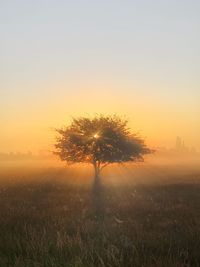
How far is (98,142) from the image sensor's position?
4888 centimetres

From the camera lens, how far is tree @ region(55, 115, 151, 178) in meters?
49.5

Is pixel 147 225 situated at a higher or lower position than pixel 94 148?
lower

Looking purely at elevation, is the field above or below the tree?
below

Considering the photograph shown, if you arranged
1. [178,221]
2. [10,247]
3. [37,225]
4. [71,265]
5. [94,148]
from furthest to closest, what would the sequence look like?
1. [94,148]
2. [178,221]
3. [37,225]
4. [10,247]
5. [71,265]

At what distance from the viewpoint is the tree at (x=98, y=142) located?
49.5m

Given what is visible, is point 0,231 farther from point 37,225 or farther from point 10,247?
point 10,247

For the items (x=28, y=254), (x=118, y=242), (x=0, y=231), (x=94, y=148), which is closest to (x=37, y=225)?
(x=0, y=231)

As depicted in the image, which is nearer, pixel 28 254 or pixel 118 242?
pixel 28 254

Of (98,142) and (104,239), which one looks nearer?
(104,239)

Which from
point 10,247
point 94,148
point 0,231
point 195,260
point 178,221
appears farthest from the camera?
point 94,148

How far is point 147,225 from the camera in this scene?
46.3 feet

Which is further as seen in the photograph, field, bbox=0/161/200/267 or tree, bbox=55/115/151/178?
tree, bbox=55/115/151/178

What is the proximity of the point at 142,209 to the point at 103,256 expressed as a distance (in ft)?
38.5

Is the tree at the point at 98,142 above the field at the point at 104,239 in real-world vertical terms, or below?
above
